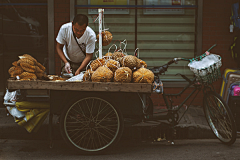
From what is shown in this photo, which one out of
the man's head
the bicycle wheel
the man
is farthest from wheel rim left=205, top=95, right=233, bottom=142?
the man's head

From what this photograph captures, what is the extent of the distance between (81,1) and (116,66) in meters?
3.24

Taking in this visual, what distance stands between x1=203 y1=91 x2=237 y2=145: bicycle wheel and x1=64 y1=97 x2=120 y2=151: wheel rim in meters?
1.57

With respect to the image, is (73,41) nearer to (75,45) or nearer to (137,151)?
(75,45)

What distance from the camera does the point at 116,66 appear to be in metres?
4.43

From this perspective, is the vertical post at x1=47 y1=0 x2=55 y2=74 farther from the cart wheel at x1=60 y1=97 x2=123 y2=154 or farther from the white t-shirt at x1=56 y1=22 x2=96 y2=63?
the cart wheel at x1=60 y1=97 x2=123 y2=154

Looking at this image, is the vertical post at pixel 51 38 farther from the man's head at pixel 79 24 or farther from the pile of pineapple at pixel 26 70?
the pile of pineapple at pixel 26 70

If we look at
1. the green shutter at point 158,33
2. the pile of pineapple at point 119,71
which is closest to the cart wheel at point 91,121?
the pile of pineapple at point 119,71

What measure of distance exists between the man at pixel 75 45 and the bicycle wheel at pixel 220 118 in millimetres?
2060

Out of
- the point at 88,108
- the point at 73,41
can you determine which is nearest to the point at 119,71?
the point at 88,108

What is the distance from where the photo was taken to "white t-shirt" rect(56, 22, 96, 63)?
546cm

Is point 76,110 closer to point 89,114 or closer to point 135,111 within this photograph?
point 89,114

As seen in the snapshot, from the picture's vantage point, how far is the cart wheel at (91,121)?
447 cm

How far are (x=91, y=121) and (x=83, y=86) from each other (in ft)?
1.83

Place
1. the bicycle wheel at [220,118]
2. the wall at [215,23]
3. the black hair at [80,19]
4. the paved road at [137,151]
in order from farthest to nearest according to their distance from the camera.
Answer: the wall at [215,23] → the black hair at [80,19] → the bicycle wheel at [220,118] → the paved road at [137,151]
